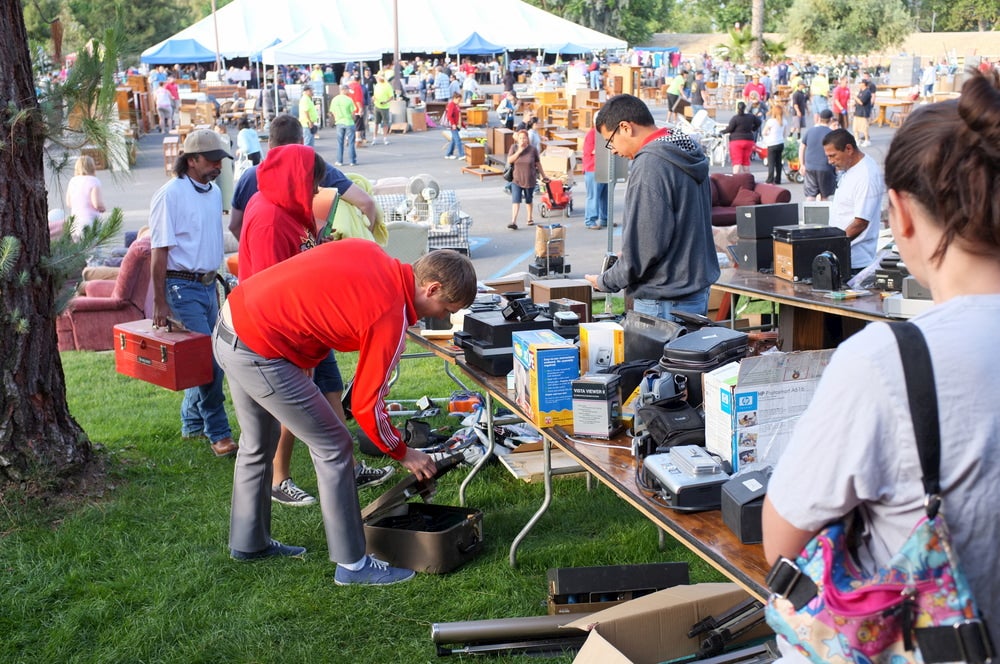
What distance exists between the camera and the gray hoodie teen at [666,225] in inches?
179

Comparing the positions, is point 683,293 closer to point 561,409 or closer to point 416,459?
point 561,409

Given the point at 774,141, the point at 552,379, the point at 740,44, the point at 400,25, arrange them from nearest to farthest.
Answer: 1. the point at 552,379
2. the point at 774,141
3. the point at 400,25
4. the point at 740,44

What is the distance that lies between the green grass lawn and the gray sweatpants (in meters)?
0.19

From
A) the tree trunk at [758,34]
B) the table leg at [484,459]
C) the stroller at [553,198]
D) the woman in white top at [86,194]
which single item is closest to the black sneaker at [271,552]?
the table leg at [484,459]

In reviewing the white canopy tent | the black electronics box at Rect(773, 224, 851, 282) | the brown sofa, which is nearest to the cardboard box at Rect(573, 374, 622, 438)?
the black electronics box at Rect(773, 224, 851, 282)

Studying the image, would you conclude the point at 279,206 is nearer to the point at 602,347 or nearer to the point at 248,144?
the point at 602,347

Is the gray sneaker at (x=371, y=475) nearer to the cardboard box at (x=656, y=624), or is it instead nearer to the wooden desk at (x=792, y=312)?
the cardboard box at (x=656, y=624)

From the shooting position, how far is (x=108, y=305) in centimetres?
900

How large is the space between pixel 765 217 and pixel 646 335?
3470 millimetres

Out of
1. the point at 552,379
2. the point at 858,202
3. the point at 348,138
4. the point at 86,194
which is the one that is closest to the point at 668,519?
the point at 552,379

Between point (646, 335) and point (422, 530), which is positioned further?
point (422, 530)

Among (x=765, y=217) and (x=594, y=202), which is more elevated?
(x=765, y=217)

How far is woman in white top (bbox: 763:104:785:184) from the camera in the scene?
18250mm

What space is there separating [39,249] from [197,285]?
887mm
